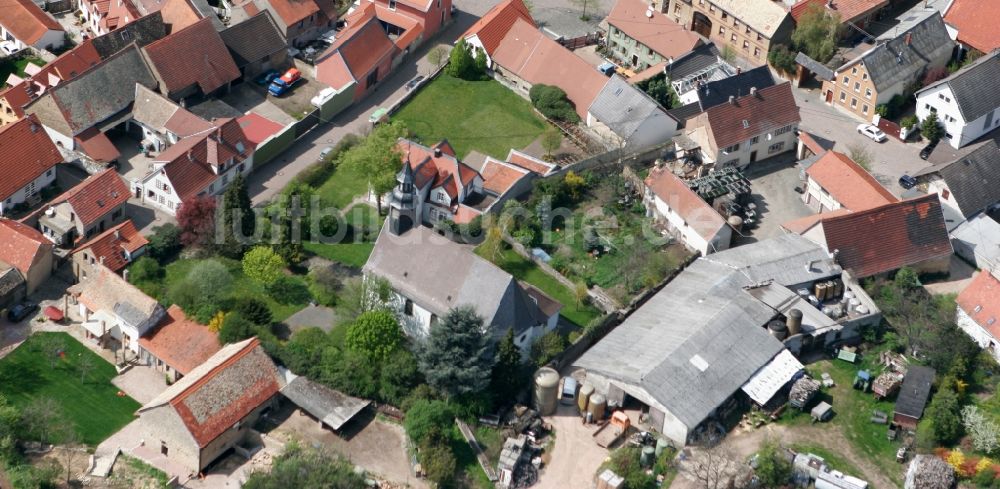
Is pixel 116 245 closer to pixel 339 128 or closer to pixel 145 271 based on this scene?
pixel 145 271

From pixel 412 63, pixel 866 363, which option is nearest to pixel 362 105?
pixel 412 63

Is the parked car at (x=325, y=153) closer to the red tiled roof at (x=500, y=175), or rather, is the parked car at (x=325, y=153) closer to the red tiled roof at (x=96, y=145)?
the red tiled roof at (x=500, y=175)

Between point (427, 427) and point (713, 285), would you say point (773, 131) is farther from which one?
point (427, 427)

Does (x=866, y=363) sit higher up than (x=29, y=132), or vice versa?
(x=29, y=132)

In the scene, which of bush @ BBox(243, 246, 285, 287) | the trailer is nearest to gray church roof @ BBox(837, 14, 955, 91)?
the trailer

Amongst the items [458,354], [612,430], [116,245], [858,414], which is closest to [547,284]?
[612,430]
